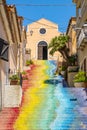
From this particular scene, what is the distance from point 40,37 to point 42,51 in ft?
6.92

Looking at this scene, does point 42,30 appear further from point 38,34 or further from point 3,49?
Result: point 3,49

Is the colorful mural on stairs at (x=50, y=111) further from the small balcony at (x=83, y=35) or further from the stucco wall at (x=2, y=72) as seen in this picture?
the small balcony at (x=83, y=35)

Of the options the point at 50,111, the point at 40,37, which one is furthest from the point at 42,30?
the point at 50,111

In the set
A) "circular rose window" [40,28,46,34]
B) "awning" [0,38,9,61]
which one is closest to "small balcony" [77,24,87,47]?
"awning" [0,38,9,61]

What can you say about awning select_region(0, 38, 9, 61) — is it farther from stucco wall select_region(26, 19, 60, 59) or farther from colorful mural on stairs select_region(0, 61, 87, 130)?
stucco wall select_region(26, 19, 60, 59)

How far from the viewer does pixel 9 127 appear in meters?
13.3

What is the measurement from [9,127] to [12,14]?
11.9 m

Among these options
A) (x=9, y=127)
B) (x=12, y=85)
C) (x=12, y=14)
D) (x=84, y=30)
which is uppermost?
(x=12, y=14)

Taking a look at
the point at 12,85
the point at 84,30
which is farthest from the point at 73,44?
the point at 12,85

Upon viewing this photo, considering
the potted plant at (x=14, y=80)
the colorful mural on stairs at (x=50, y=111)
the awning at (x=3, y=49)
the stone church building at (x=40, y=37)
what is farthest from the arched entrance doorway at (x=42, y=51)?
the awning at (x=3, y=49)

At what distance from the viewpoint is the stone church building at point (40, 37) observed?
4478 cm

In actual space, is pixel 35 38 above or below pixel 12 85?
above

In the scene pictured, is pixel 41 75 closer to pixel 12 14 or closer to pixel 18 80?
pixel 12 14

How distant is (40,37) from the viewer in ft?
150
